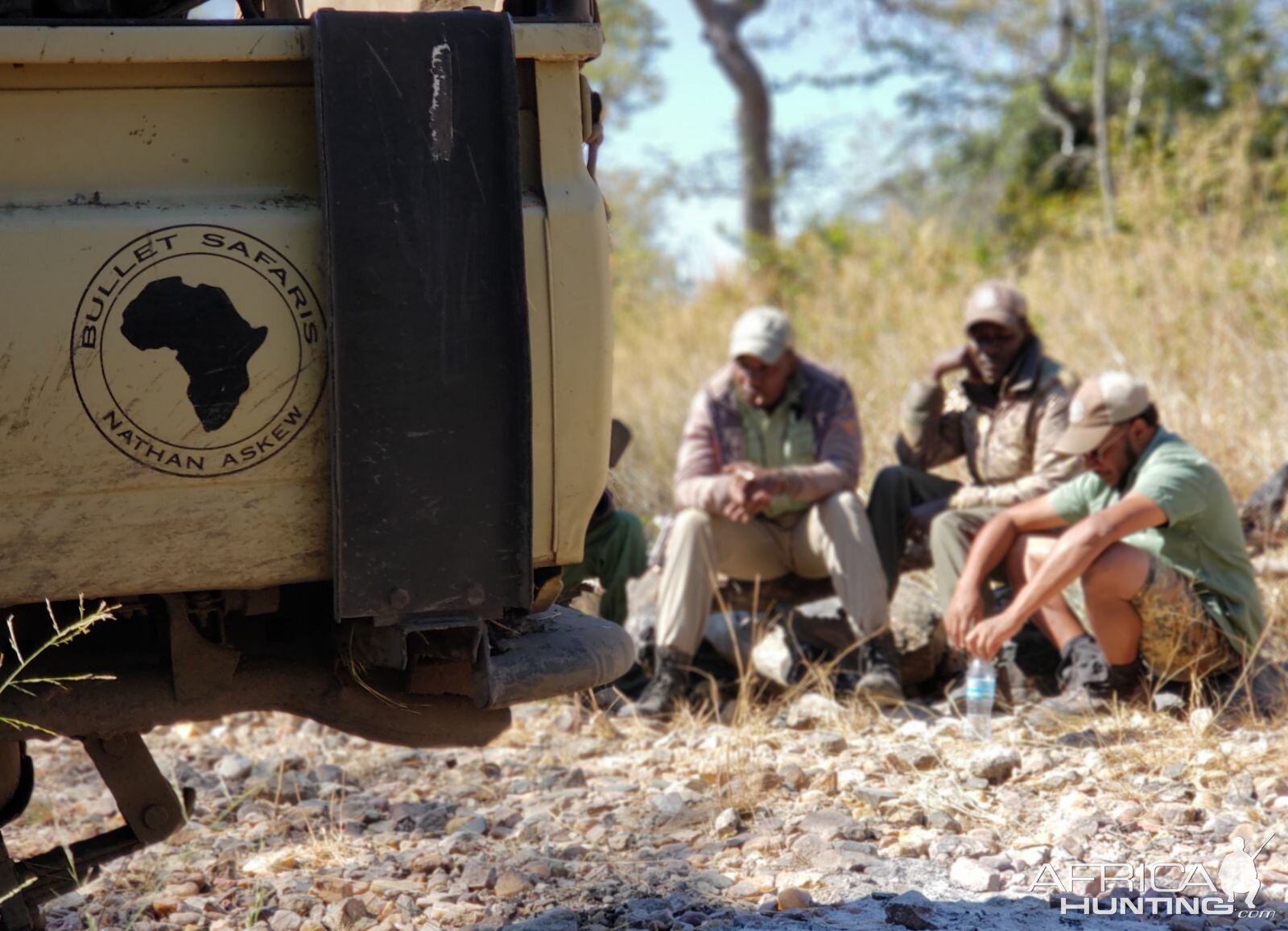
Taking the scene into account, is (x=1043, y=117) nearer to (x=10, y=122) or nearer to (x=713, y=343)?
(x=713, y=343)

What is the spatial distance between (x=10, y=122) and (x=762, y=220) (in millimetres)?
14452

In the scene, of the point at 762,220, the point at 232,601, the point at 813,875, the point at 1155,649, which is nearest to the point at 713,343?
the point at 762,220

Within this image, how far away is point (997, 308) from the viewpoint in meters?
6.10

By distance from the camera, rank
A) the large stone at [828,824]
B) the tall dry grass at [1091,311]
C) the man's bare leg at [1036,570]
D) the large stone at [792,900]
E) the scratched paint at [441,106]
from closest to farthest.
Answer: the scratched paint at [441,106], the large stone at [792,900], the large stone at [828,824], the man's bare leg at [1036,570], the tall dry grass at [1091,311]

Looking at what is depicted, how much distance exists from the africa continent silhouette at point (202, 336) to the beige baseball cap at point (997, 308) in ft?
14.1

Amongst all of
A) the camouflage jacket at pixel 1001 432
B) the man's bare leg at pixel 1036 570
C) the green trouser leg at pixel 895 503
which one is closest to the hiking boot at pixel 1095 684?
the man's bare leg at pixel 1036 570

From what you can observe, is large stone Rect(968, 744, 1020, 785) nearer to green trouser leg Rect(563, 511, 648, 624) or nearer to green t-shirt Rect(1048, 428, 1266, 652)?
green t-shirt Rect(1048, 428, 1266, 652)

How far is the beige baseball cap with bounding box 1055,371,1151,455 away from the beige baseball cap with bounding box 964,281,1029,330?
3.43 ft

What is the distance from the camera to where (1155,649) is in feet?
16.3

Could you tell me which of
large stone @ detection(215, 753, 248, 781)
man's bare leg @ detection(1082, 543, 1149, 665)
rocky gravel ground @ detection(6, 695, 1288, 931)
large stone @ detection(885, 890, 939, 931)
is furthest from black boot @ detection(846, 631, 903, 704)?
large stone @ detection(215, 753, 248, 781)

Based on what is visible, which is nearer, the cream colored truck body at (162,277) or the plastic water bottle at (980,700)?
the cream colored truck body at (162,277)

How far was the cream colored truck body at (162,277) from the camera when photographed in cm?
229

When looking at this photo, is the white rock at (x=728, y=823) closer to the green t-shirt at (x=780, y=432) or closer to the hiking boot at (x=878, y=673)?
the hiking boot at (x=878, y=673)

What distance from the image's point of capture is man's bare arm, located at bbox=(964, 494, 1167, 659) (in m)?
4.80
